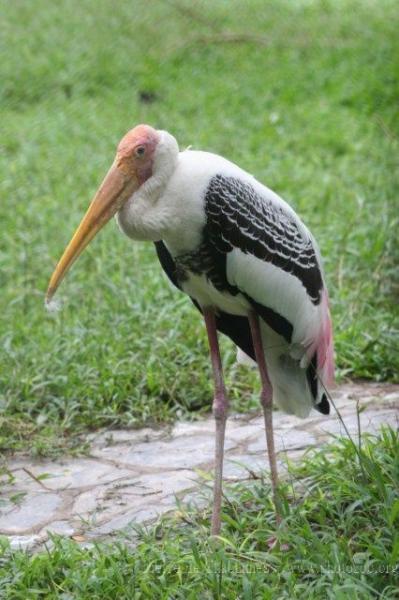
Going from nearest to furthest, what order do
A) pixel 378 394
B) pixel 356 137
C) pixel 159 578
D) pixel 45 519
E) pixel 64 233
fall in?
pixel 159 578 < pixel 45 519 < pixel 378 394 < pixel 64 233 < pixel 356 137

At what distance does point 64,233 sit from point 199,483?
3152 mm

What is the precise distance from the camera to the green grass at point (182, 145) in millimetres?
5480

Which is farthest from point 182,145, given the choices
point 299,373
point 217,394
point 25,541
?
point 25,541

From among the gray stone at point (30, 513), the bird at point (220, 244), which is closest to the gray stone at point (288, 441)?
the bird at point (220, 244)

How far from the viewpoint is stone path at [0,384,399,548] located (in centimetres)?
438

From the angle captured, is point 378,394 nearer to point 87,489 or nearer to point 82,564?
point 87,489

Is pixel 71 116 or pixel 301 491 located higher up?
pixel 71 116

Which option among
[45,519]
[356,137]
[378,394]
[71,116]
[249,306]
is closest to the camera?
[249,306]

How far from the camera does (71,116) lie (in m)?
9.56

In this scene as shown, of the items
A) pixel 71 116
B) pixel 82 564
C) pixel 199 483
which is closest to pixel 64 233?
pixel 71 116

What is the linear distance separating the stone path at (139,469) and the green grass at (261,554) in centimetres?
26

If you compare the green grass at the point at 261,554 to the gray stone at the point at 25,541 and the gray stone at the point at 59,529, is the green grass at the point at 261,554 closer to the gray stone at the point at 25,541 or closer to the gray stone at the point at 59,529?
the gray stone at the point at 25,541

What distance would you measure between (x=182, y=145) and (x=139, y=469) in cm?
416

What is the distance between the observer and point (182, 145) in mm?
8562
